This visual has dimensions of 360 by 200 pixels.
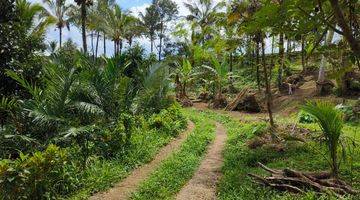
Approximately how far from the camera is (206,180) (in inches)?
357

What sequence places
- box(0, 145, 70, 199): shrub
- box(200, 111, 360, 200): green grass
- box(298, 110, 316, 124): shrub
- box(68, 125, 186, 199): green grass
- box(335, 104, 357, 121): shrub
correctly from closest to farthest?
box(0, 145, 70, 199): shrub, box(200, 111, 360, 200): green grass, box(68, 125, 186, 199): green grass, box(335, 104, 357, 121): shrub, box(298, 110, 316, 124): shrub

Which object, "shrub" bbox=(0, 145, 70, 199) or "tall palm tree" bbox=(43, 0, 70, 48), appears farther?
"tall palm tree" bbox=(43, 0, 70, 48)

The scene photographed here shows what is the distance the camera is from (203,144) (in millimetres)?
12656

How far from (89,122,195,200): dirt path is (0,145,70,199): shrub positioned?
2.42ft

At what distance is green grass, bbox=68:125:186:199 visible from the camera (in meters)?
8.30

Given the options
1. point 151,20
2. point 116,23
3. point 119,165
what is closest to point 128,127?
point 119,165

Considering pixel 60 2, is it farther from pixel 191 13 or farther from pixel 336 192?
pixel 336 192

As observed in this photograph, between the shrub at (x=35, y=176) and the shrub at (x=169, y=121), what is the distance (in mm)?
6180

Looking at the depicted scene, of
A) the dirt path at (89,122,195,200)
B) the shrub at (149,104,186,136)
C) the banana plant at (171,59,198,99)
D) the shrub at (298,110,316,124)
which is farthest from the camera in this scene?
the banana plant at (171,59,198,99)

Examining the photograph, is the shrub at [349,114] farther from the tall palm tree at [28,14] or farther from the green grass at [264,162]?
the tall palm tree at [28,14]

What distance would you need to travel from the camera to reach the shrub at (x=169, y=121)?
1402 cm

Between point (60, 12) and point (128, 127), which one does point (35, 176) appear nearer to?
point (128, 127)

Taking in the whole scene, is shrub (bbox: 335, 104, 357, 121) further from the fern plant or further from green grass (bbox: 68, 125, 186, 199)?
the fern plant

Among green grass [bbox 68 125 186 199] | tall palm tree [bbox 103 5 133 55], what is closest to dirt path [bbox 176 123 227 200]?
green grass [bbox 68 125 186 199]
